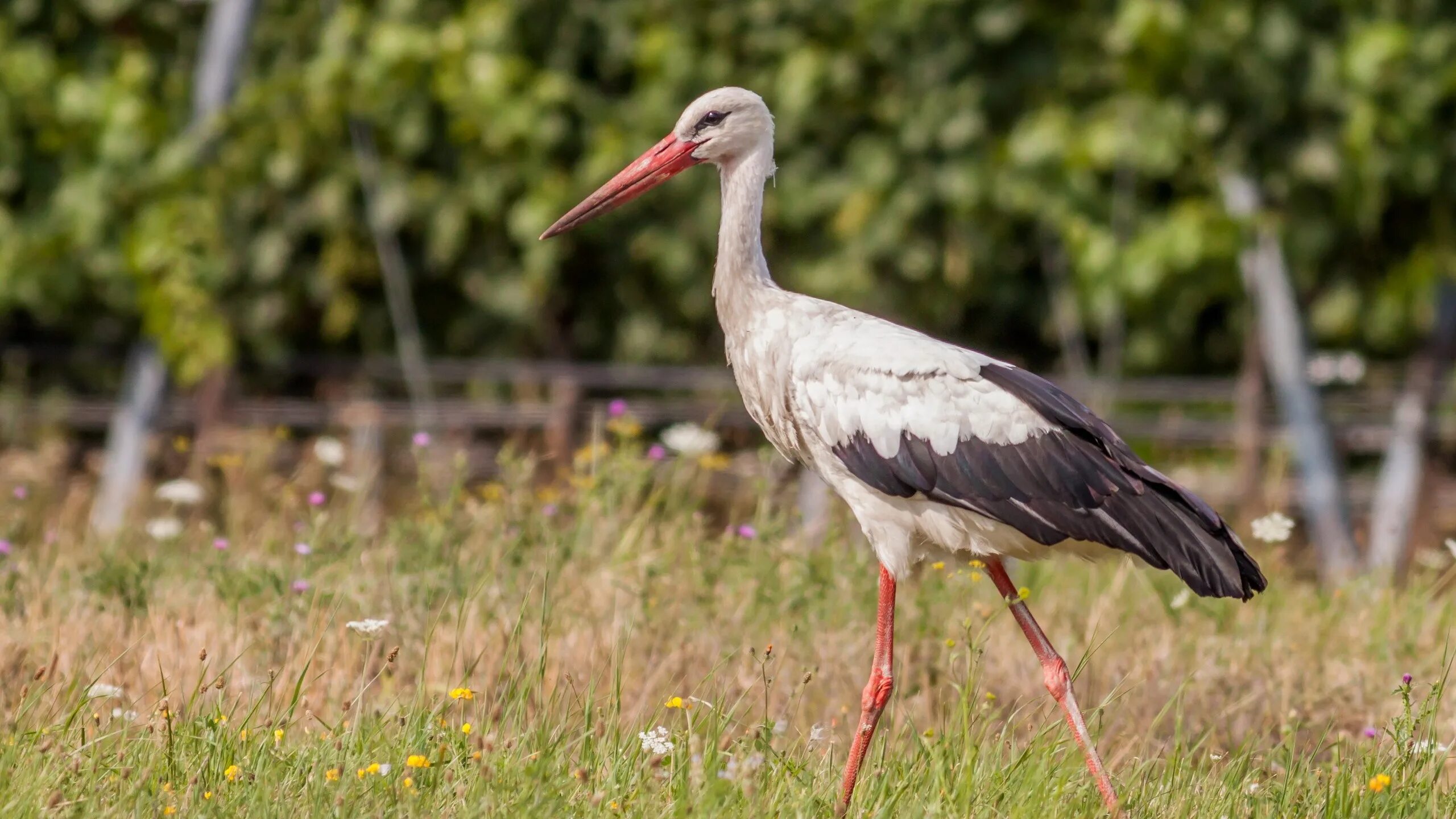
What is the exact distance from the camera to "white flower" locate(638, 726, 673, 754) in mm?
3258

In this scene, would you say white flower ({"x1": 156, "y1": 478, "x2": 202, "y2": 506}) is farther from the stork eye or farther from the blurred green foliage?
the blurred green foliage

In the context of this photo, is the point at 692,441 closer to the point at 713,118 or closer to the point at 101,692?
the point at 713,118

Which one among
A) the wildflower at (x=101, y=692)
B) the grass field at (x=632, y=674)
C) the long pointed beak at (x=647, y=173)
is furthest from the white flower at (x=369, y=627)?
the long pointed beak at (x=647, y=173)

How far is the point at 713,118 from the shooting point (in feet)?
14.9

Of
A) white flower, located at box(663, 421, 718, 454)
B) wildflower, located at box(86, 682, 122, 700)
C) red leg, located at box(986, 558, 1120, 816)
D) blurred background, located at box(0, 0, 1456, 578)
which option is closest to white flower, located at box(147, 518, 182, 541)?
white flower, located at box(663, 421, 718, 454)

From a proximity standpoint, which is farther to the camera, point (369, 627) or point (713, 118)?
point (713, 118)

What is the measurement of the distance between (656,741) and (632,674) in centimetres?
110

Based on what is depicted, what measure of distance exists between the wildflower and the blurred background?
13.8 feet

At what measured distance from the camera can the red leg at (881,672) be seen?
3.90 metres

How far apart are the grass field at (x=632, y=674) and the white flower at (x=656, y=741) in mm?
14

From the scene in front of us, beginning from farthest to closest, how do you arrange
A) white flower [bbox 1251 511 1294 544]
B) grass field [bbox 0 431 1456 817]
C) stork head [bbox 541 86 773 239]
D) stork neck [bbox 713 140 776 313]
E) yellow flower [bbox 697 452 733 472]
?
yellow flower [bbox 697 452 733 472], white flower [bbox 1251 511 1294 544], stork head [bbox 541 86 773 239], stork neck [bbox 713 140 776 313], grass field [bbox 0 431 1456 817]

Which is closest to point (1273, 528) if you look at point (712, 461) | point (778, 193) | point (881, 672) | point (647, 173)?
point (881, 672)

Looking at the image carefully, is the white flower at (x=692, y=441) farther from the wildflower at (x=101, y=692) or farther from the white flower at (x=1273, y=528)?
the wildflower at (x=101, y=692)

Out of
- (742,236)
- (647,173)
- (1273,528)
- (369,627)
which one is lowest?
(369,627)
